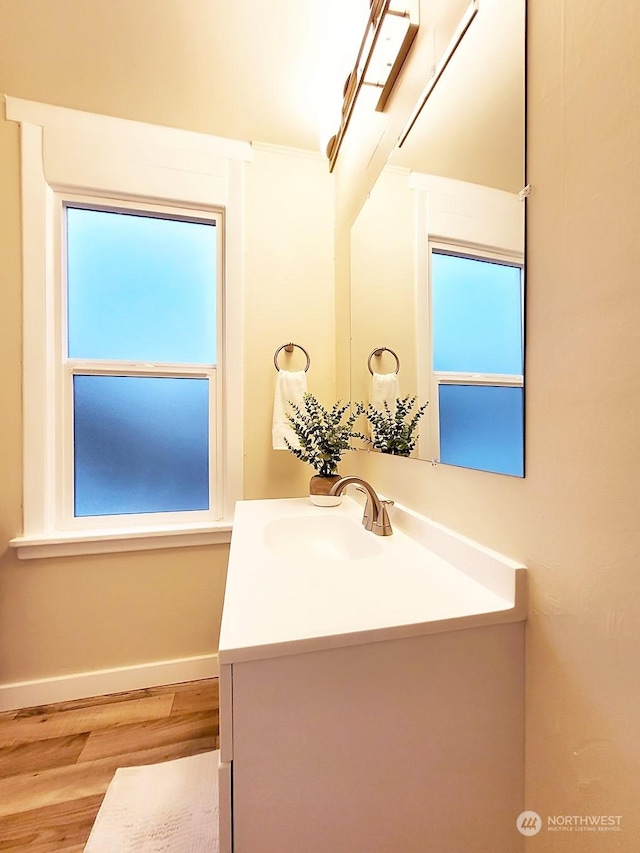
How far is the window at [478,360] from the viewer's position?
2.03ft

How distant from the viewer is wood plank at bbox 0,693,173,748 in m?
1.27

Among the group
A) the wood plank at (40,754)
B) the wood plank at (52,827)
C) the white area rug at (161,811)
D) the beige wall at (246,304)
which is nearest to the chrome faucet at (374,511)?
the beige wall at (246,304)

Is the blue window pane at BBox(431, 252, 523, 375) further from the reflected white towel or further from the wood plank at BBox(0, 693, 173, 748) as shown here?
the wood plank at BBox(0, 693, 173, 748)

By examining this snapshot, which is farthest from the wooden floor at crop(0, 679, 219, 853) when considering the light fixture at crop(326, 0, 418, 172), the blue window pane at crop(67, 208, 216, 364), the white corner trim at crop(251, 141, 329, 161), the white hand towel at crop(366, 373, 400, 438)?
the white corner trim at crop(251, 141, 329, 161)

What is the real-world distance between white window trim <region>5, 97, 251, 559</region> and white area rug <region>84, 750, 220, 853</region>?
0.72m

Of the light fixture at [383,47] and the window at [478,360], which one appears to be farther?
the light fixture at [383,47]

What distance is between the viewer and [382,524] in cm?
95

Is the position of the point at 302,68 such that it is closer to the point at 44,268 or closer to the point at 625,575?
the point at 44,268

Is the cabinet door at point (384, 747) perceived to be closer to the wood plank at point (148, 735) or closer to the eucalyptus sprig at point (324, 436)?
the eucalyptus sprig at point (324, 436)

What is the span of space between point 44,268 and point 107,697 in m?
1.71

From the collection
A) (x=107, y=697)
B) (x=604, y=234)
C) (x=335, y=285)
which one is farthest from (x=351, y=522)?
(x=107, y=697)

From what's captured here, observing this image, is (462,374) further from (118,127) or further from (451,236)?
(118,127)

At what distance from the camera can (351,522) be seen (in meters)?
1.09

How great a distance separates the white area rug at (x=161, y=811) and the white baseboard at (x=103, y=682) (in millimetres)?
374
